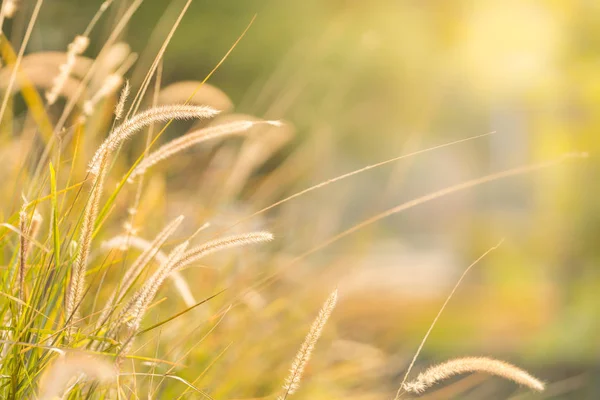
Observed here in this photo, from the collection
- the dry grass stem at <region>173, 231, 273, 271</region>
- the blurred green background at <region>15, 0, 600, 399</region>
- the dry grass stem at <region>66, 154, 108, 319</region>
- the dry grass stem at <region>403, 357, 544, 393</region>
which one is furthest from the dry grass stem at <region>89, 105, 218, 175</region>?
the blurred green background at <region>15, 0, 600, 399</region>

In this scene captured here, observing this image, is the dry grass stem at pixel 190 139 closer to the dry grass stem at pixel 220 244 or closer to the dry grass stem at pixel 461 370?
the dry grass stem at pixel 220 244

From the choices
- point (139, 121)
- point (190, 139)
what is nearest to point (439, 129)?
point (190, 139)

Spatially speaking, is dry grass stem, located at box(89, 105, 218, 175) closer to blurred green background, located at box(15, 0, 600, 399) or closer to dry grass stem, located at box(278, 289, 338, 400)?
dry grass stem, located at box(278, 289, 338, 400)

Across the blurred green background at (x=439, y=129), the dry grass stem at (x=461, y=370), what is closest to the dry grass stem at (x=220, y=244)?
the dry grass stem at (x=461, y=370)

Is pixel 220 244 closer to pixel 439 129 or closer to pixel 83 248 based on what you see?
pixel 83 248

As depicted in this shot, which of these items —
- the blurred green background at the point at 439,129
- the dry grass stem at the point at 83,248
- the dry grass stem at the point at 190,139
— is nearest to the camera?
the dry grass stem at the point at 83,248

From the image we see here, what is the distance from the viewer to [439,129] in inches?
275

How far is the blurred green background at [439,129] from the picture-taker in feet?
8.95

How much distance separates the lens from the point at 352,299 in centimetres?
236

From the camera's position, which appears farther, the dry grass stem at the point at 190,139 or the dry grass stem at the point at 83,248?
the dry grass stem at the point at 190,139

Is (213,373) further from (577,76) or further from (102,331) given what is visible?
(577,76)

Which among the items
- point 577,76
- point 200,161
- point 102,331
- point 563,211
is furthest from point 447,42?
point 102,331

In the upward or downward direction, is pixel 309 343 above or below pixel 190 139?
below

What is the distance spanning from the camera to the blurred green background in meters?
2.73
